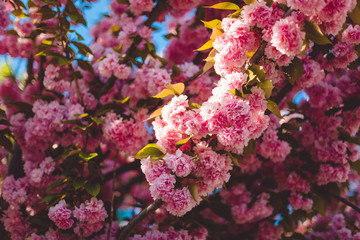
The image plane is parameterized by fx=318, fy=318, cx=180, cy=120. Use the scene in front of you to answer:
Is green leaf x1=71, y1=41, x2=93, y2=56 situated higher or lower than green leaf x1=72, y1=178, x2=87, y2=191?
higher

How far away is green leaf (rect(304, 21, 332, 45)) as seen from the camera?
149cm

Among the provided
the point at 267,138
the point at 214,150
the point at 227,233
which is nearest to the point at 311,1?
the point at 214,150

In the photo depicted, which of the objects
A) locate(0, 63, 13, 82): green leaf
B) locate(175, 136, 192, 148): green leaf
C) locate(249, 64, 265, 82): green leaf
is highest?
locate(249, 64, 265, 82): green leaf

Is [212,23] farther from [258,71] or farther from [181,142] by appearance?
[181,142]

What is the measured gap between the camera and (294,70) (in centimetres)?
166

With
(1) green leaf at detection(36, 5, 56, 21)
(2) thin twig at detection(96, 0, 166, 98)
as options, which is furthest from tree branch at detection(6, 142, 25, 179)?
(1) green leaf at detection(36, 5, 56, 21)

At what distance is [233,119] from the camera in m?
1.44

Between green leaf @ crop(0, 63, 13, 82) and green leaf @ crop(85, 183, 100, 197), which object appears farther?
green leaf @ crop(0, 63, 13, 82)

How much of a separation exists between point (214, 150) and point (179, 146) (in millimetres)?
192

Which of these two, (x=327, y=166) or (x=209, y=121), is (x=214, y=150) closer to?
(x=209, y=121)

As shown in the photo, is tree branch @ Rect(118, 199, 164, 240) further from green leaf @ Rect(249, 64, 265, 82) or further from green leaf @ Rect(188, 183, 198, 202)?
green leaf @ Rect(249, 64, 265, 82)

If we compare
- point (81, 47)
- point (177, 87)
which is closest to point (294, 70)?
point (177, 87)

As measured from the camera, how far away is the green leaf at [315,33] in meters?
1.49

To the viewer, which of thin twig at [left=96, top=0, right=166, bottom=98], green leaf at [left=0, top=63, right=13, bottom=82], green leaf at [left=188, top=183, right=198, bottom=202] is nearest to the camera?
green leaf at [left=188, top=183, right=198, bottom=202]
